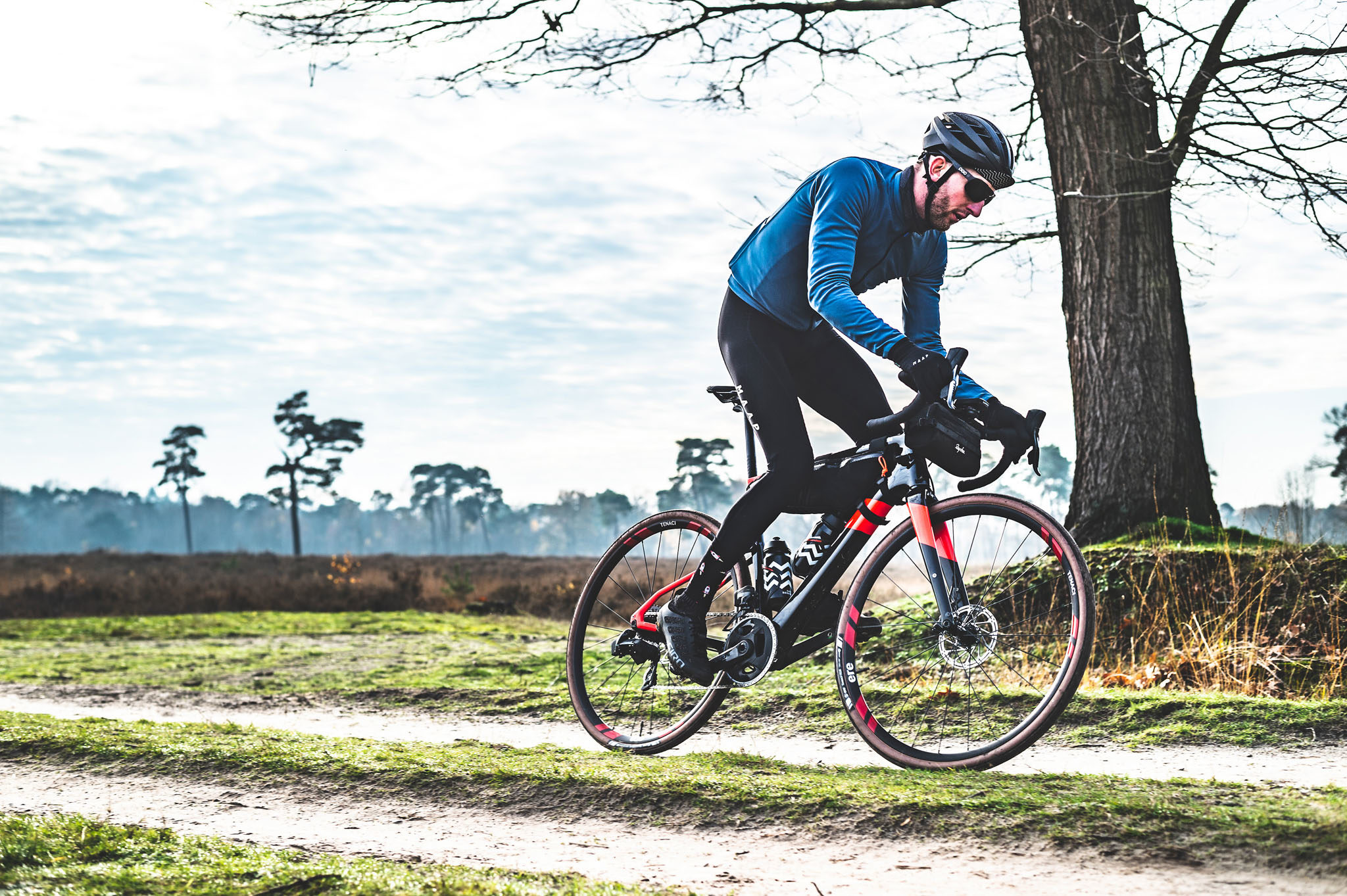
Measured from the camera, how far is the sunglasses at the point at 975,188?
4.14 m

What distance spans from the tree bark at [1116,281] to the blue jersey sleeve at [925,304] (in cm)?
423

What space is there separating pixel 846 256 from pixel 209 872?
3082 mm

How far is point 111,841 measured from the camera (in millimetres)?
3547

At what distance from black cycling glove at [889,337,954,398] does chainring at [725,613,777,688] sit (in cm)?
120

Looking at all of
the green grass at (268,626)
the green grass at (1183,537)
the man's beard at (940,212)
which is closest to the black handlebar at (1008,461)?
the man's beard at (940,212)

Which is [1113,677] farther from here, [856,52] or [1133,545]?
[856,52]

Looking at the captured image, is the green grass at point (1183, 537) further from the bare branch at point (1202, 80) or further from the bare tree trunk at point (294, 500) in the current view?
the bare tree trunk at point (294, 500)

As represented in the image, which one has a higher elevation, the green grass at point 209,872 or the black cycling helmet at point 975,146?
the black cycling helmet at point 975,146

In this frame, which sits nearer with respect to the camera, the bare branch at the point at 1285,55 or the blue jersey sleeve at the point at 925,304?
the blue jersey sleeve at the point at 925,304

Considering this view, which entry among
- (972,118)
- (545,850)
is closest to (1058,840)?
(545,850)

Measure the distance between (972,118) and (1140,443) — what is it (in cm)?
478

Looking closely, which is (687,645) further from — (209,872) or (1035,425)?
(209,872)

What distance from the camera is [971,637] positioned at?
3953 mm

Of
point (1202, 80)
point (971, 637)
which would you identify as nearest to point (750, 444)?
point (971, 637)
